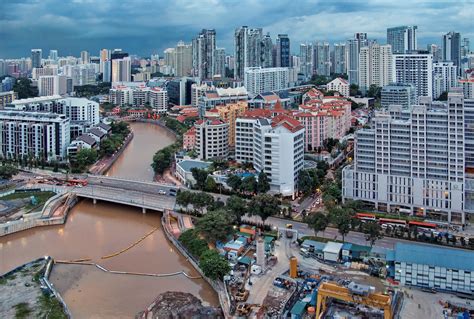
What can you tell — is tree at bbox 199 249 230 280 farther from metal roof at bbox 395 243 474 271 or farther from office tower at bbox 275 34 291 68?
office tower at bbox 275 34 291 68

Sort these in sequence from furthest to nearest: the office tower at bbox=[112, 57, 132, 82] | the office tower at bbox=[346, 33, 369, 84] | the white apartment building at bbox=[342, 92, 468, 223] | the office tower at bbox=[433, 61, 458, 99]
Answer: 1. the office tower at bbox=[112, 57, 132, 82]
2. the office tower at bbox=[346, 33, 369, 84]
3. the office tower at bbox=[433, 61, 458, 99]
4. the white apartment building at bbox=[342, 92, 468, 223]

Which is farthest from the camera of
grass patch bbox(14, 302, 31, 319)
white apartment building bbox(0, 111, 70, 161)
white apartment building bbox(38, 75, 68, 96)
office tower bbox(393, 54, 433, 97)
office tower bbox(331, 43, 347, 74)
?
office tower bbox(331, 43, 347, 74)

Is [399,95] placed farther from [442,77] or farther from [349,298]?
[349,298]

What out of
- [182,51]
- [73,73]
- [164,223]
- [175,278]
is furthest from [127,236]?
[182,51]

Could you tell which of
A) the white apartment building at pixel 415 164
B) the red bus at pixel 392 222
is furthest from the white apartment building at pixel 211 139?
the red bus at pixel 392 222

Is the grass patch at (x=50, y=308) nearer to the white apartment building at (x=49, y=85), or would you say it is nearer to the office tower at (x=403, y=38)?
the white apartment building at (x=49, y=85)

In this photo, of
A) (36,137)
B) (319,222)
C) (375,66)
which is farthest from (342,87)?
(319,222)

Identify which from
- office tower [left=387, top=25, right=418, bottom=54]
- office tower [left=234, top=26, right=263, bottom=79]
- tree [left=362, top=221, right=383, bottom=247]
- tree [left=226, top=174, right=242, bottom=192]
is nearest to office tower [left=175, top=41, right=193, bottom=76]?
office tower [left=234, top=26, right=263, bottom=79]
